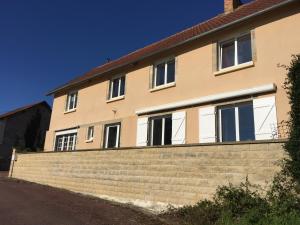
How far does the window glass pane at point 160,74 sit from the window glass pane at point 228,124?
13.0ft

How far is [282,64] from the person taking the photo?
437 inches

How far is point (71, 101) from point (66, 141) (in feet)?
8.79

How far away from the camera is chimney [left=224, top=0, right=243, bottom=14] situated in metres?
17.1

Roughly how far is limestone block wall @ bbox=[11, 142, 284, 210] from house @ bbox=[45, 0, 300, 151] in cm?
192

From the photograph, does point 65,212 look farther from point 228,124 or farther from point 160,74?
point 160,74

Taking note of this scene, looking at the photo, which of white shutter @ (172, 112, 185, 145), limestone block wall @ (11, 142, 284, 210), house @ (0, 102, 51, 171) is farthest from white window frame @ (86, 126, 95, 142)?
house @ (0, 102, 51, 171)

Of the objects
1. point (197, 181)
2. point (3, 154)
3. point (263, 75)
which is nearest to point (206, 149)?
point (197, 181)

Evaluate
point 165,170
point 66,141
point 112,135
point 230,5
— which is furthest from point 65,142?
point 230,5

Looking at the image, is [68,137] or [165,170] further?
[68,137]

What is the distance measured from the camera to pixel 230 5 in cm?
1717

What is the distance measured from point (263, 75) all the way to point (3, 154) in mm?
26622

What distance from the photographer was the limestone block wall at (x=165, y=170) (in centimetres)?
891

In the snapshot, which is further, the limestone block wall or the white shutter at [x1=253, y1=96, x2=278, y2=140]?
the white shutter at [x1=253, y1=96, x2=278, y2=140]

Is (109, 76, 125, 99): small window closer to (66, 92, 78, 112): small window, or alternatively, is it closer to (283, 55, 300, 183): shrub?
(66, 92, 78, 112): small window
